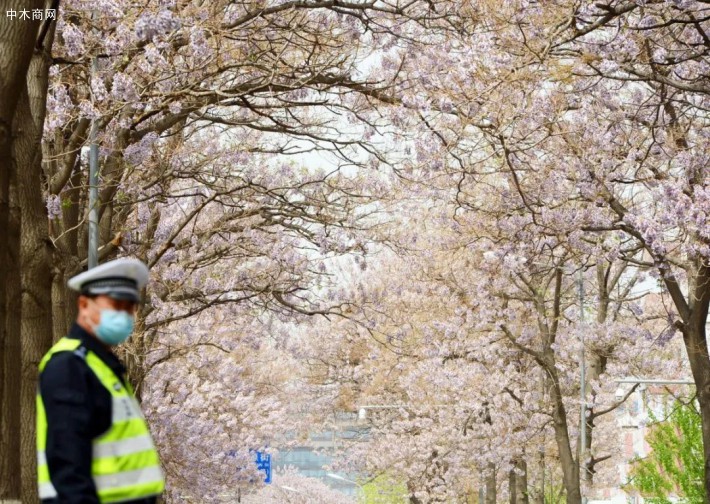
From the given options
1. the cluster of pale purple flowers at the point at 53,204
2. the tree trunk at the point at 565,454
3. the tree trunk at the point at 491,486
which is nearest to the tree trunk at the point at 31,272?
the cluster of pale purple flowers at the point at 53,204

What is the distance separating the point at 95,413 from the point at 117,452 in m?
0.16

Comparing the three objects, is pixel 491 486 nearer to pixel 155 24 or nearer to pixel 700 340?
pixel 700 340

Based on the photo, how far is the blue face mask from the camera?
14.4 ft

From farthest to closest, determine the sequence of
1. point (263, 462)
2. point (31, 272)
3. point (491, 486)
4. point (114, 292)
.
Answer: point (263, 462) → point (491, 486) → point (31, 272) → point (114, 292)

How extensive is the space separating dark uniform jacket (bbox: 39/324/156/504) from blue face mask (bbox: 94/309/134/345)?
58 mm

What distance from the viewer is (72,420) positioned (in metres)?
4.17

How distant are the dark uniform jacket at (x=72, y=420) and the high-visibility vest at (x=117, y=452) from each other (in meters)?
0.03

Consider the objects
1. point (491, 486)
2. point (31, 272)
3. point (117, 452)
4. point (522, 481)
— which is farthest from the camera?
point (491, 486)

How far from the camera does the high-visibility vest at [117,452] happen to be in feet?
13.9

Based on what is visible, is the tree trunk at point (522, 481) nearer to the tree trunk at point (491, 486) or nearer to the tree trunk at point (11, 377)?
the tree trunk at point (491, 486)

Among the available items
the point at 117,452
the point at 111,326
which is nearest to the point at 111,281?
the point at 111,326

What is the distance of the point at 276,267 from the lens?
21.1 meters

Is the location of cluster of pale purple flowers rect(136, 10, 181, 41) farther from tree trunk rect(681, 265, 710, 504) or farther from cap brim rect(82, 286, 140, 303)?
tree trunk rect(681, 265, 710, 504)

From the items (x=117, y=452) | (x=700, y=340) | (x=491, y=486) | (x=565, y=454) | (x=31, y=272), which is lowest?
(x=491, y=486)
